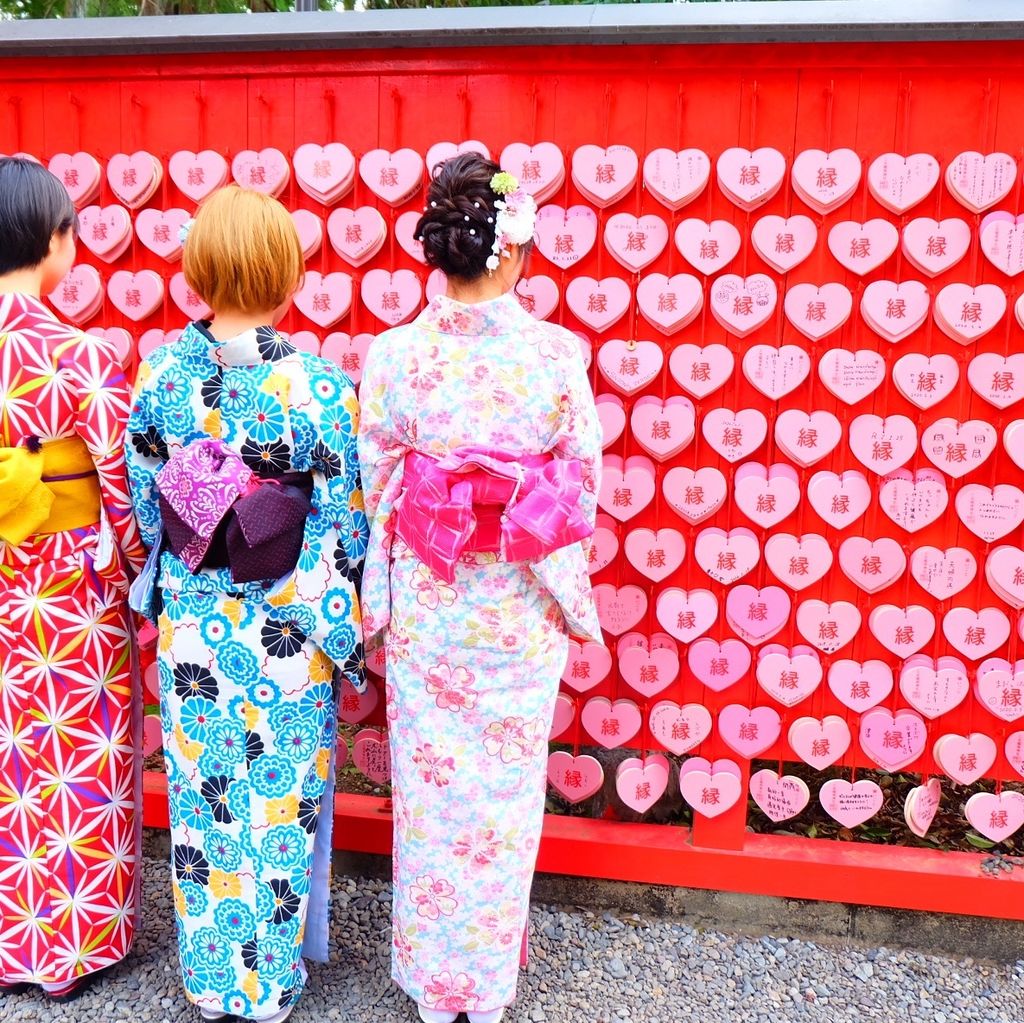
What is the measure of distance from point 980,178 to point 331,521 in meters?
1.95

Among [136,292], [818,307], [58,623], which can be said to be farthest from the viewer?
[136,292]

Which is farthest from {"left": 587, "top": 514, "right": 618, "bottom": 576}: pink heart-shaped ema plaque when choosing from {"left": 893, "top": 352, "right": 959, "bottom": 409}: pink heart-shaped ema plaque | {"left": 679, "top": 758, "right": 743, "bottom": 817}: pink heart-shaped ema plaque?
{"left": 893, "top": 352, "right": 959, "bottom": 409}: pink heart-shaped ema plaque

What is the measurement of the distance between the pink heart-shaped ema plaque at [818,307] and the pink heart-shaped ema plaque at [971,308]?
25 cm

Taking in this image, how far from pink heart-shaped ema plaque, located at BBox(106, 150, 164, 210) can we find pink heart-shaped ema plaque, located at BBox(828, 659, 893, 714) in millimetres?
2571

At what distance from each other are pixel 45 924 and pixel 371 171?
2272 millimetres

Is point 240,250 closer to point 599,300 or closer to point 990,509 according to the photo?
point 599,300

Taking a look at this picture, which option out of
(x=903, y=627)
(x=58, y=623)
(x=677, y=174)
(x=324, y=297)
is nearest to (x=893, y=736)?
(x=903, y=627)

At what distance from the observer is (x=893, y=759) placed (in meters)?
2.81

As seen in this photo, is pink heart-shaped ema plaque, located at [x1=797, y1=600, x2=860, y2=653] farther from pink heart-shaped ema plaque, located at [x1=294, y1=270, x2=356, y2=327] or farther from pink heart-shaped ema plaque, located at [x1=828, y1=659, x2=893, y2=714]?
pink heart-shaped ema plaque, located at [x1=294, y1=270, x2=356, y2=327]

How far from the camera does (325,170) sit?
9.43 ft

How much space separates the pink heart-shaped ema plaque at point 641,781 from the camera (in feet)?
9.60

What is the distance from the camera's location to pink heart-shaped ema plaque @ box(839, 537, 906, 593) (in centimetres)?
274

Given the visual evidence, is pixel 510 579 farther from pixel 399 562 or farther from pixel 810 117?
pixel 810 117

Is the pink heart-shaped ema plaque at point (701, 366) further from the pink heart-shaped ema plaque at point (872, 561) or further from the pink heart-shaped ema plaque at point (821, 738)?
the pink heart-shaped ema plaque at point (821, 738)
